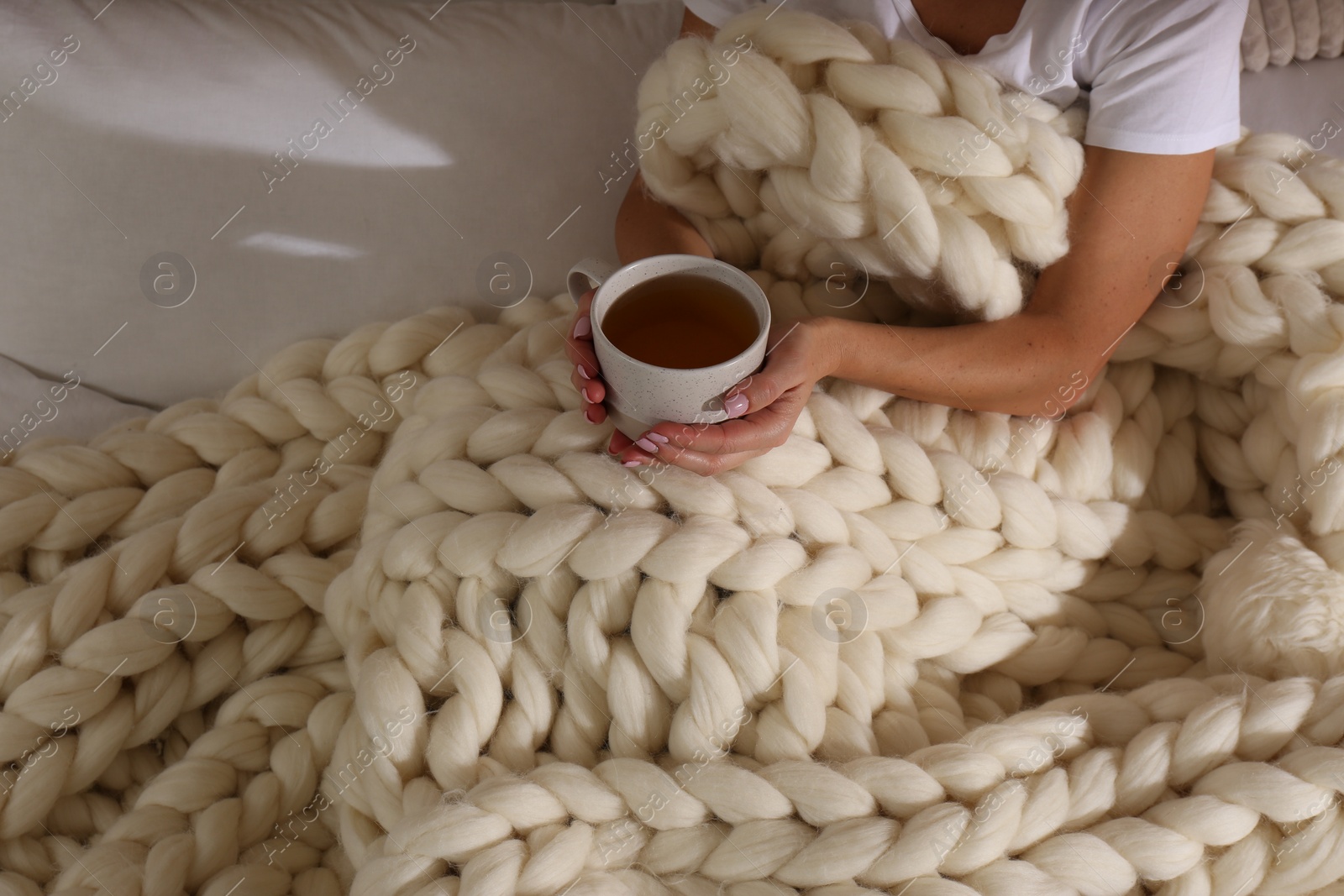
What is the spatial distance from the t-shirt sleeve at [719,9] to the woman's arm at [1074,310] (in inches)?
13.6

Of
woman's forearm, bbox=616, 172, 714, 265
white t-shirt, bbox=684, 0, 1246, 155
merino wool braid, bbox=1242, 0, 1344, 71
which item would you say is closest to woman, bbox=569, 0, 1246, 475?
white t-shirt, bbox=684, 0, 1246, 155

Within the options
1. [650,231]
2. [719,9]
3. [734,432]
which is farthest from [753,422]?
[719,9]

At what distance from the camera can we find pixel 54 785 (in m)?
0.77

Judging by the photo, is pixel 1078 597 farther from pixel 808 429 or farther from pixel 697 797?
pixel 697 797

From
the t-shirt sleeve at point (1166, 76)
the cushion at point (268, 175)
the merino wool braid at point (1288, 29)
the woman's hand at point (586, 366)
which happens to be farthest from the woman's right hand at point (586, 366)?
the merino wool braid at point (1288, 29)

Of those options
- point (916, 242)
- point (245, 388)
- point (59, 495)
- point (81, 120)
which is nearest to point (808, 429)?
point (916, 242)

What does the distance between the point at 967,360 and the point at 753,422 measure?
0.22 metres

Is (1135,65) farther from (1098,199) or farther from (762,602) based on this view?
(762,602)

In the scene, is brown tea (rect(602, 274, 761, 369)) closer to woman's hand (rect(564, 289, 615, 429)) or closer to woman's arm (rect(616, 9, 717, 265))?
woman's hand (rect(564, 289, 615, 429))

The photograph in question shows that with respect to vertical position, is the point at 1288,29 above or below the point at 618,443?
below

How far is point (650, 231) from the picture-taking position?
0.92 m

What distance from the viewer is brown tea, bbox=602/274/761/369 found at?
71cm

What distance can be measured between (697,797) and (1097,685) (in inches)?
15.4

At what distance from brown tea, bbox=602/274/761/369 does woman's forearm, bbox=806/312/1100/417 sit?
4.4 inches
